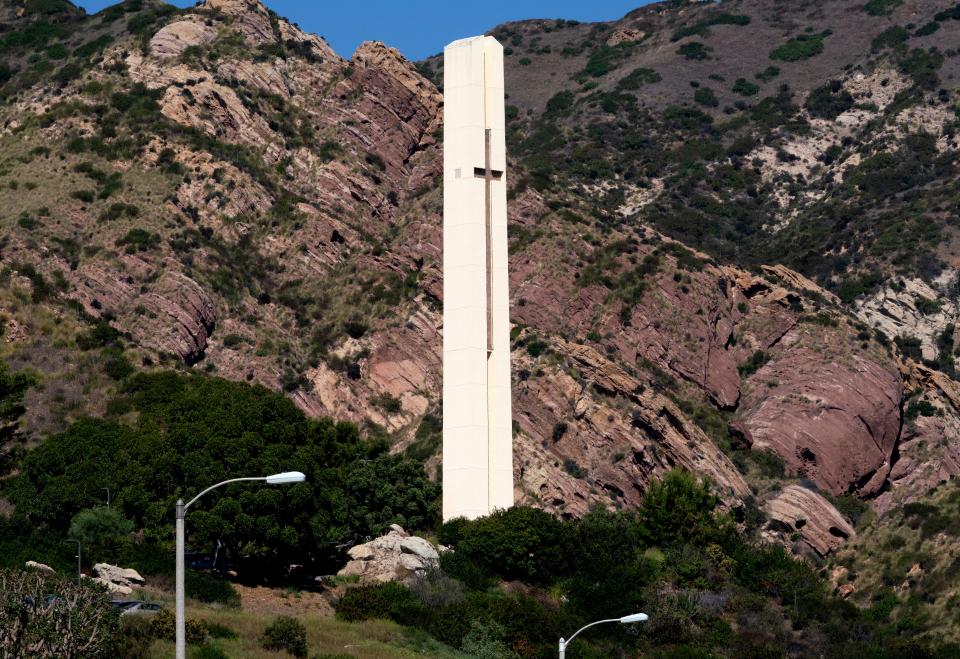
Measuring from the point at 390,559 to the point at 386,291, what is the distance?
48.2m

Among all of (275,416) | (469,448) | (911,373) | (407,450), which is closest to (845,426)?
(911,373)

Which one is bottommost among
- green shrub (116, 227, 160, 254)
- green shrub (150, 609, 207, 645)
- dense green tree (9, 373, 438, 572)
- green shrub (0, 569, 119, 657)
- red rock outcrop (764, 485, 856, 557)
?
green shrub (0, 569, 119, 657)

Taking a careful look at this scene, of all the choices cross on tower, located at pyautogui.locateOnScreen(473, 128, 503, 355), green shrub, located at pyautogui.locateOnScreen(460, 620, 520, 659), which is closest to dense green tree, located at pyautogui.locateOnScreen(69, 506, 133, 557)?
green shrub, located at pyautogui.locateOnScreen(460, 620, 520, 659)

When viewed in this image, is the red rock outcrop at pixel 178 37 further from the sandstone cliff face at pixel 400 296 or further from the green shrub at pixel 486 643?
the green shrub at pixel 486 643

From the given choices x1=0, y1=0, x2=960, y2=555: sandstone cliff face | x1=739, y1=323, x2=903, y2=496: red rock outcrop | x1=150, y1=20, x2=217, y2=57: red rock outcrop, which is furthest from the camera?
x1=150, y1=20, x2=217, y2=57: red rock outcrop

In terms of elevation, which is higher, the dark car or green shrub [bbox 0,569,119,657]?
the dark car

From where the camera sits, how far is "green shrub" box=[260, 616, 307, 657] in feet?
187

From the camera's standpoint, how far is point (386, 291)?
120375 millimetres

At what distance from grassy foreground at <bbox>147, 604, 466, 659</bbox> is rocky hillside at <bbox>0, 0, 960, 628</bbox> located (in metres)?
27.9

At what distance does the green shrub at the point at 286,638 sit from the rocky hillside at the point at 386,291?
31827 millimetres

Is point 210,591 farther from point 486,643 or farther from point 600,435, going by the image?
point 600,435

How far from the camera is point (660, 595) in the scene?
74000 millimetres

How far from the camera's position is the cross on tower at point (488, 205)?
269ft

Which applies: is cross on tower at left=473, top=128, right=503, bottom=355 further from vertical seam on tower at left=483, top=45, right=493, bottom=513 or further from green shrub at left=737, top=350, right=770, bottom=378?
green shrub at left=737, top=350, right=770, bottom=378
